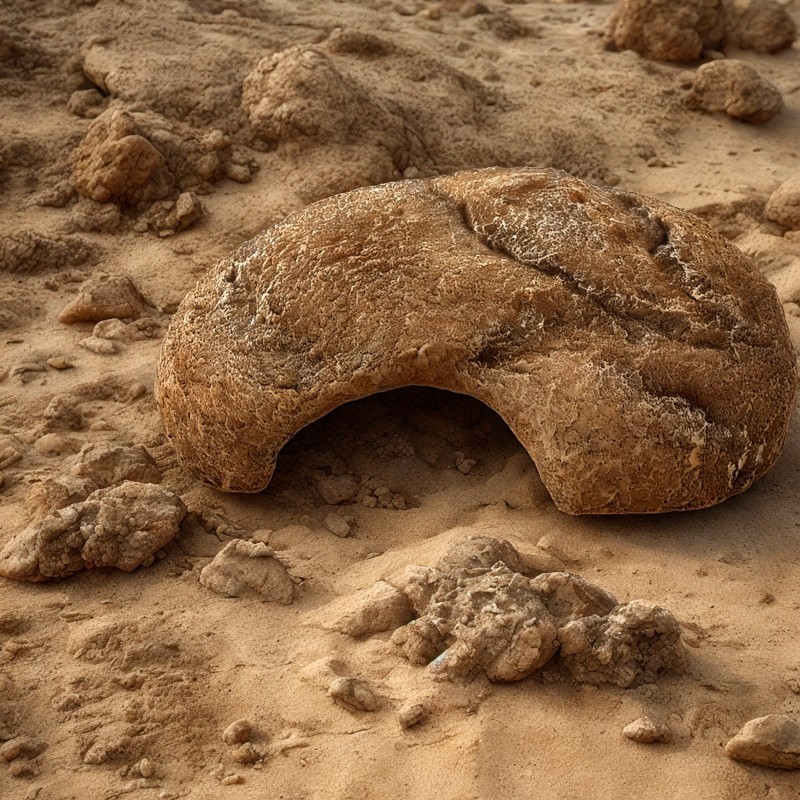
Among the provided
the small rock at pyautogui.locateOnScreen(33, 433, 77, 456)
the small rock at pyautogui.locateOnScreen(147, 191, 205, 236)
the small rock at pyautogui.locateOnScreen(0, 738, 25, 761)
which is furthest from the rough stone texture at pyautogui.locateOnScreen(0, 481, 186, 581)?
the small rock at pyautogui.locateOnScreen(147, 191, 205, 236)

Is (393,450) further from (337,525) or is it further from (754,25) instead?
(754,25)

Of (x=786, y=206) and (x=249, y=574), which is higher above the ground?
(x=786, y=206)

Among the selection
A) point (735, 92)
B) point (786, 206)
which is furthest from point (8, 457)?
point (735, 92)

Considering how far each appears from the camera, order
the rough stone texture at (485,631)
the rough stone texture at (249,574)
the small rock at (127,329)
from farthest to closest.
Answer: the small rock at (127,329) < the rough stone texture at (249,574) < the rough stone texture at (485,631)

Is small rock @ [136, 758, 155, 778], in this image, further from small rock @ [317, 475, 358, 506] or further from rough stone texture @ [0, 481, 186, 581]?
small rock @ [317, 475, 358, 506]

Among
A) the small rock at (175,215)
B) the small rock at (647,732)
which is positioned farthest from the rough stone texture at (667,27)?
the small rock at (647,732)

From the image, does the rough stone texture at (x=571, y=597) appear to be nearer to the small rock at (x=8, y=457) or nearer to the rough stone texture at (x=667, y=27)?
the small rock at (x=8, y=457)
